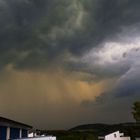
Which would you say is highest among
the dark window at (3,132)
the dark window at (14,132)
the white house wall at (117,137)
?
the white house wall at (117,137)

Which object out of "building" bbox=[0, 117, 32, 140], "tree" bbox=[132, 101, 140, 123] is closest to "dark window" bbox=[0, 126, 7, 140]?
"building" bbox=[0, 117, 32, 140]

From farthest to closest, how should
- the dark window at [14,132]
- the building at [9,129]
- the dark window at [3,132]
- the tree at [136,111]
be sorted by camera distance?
1. the tree at [136,111]
2. the dark window at [14,132]
3. the building at [9,129]
4. the dark window at [3,132]

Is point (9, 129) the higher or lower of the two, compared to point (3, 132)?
higher

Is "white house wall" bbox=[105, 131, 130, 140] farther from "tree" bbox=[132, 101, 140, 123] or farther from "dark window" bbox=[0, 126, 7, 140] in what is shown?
"dark window" bbox=[0, 126, 7, 140]

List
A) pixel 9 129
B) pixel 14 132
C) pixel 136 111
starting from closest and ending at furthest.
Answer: pixel 9 129 < pixel 14 132 < pixel 136 111

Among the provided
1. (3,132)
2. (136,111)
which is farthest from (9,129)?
(136,111)

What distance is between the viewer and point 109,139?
9538 centimetres

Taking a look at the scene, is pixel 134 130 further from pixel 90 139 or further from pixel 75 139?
pixel 75 139

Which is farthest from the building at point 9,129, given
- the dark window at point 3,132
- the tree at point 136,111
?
the tree at point 136,111

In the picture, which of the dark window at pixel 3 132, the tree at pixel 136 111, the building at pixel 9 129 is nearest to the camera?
the dark window at pixel 3 132

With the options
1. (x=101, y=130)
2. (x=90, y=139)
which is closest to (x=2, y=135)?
(x=90, y=139)

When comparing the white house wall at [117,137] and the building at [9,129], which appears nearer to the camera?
the building at [9,129]

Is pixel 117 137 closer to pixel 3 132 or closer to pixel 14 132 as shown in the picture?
pixel 14 132

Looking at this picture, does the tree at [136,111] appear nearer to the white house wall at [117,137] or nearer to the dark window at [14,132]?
the white house wall at [117,137]
